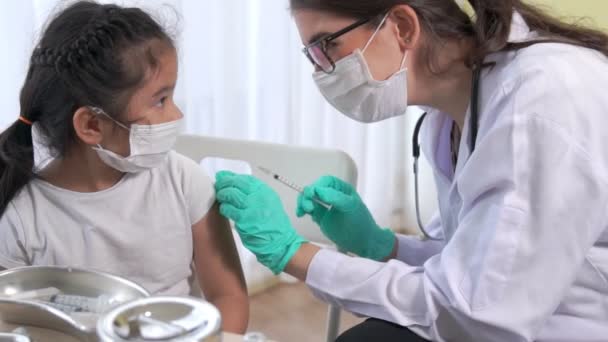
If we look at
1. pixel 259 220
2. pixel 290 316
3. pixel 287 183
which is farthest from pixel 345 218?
pixel 290 316

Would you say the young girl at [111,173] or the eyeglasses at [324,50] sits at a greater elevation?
the eyeglasses at [324,50]

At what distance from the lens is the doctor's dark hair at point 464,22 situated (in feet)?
4.03

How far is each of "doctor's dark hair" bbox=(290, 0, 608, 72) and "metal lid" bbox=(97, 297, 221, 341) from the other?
0.79 m

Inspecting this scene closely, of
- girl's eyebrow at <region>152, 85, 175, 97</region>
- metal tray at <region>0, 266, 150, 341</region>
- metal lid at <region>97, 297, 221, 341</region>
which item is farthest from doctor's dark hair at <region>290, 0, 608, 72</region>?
metal lid at <region>97, 297, 221, 341</region>

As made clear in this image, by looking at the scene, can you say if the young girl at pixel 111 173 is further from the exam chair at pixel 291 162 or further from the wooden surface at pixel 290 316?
the wooden surface at pixel 290 316

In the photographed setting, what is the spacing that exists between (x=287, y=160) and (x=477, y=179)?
496mm

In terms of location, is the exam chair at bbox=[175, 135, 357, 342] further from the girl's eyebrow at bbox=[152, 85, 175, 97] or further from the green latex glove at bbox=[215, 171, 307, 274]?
the girl's eyebrow at bbox=[152, 85, 175, 97]

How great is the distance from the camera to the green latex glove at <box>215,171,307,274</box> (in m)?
1.30

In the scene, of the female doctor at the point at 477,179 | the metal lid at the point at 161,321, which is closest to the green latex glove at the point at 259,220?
the female doctor at the point at 477,179

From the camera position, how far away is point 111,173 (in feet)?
4.49

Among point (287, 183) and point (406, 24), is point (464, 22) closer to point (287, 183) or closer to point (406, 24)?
point (406, 24)

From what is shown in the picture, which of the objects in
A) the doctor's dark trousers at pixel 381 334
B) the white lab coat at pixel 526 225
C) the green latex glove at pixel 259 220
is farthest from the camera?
the green latex glove at pixel 259 220

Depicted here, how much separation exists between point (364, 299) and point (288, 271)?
0.18 m

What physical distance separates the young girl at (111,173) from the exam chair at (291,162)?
17 cm
